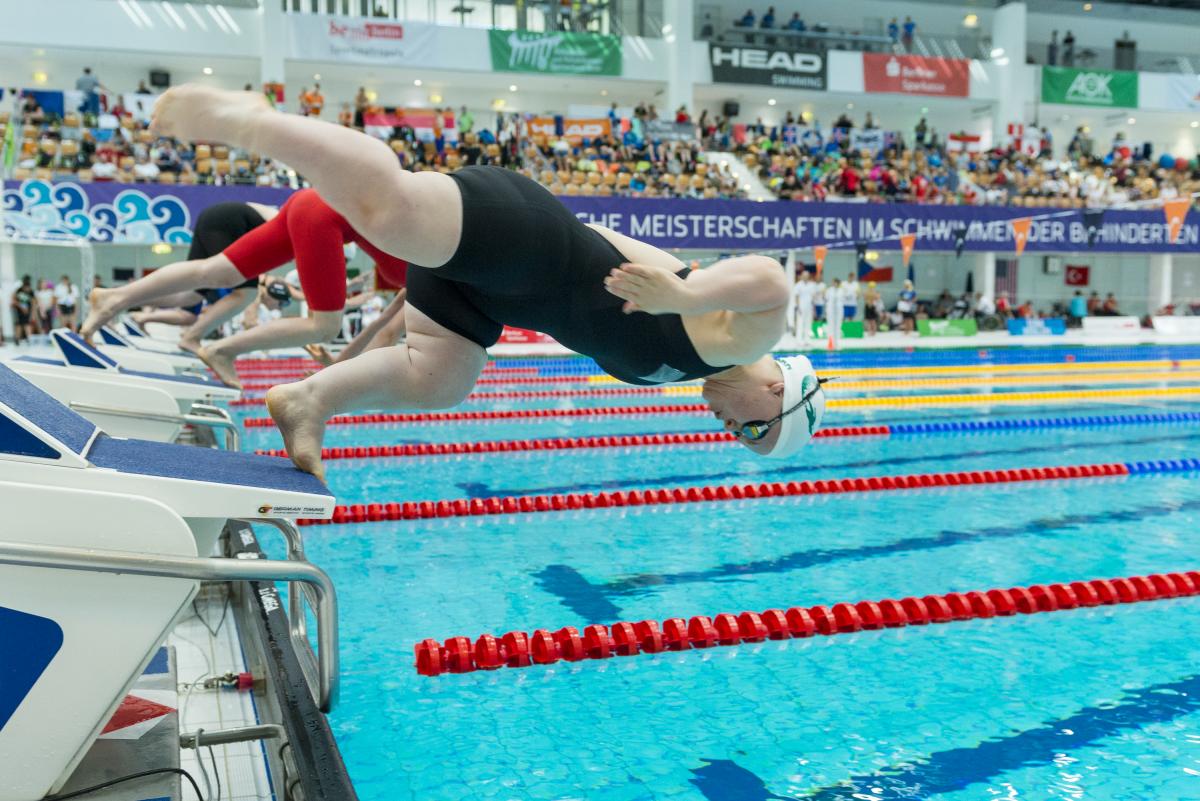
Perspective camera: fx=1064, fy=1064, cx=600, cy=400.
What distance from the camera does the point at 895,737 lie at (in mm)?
2520

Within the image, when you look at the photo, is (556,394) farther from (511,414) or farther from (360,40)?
(360,40)

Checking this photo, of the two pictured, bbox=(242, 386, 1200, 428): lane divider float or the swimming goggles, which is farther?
bbox=(242, 386, 1200, 428): lane divider float

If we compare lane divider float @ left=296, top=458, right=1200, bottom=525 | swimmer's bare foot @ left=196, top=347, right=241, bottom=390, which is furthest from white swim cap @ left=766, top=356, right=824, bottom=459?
swimmer's bare foot @ left=196, top=347, right=241, bottom=390

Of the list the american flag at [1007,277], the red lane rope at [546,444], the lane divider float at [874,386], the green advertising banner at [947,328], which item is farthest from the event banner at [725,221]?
the red lane rope at [546,444]

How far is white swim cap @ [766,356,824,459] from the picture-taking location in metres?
2.76

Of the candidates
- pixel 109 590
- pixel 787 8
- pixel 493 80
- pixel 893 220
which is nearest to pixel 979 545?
pixel 109 590

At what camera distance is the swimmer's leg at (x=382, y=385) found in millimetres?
2484

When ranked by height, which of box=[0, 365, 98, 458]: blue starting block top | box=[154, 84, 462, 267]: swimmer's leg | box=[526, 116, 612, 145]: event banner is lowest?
box=[0, 365, 98, 458]: blue starting block top

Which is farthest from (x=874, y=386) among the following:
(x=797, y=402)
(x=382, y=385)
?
(x=382, y=385)

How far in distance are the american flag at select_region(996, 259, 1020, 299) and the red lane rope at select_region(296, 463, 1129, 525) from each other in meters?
21.6

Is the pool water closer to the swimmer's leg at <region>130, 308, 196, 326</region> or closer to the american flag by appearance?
the swimmer's leg at <region>130, 308, 196, 326</region>

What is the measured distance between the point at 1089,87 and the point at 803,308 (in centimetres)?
1490

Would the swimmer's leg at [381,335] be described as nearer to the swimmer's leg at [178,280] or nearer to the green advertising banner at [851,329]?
the swimmer's leg at [178,280]

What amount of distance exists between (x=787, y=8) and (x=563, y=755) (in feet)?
92.7
